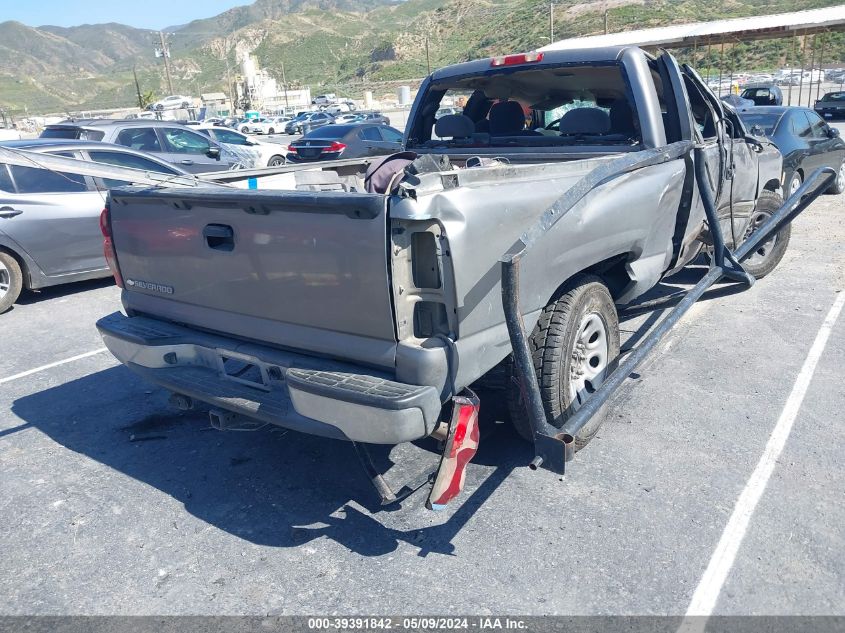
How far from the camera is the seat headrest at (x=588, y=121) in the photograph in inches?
177

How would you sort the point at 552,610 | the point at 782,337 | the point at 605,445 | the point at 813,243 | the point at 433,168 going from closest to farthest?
the point at 552,610 → the point at 433,168 → the point at 605,445 → the point at 782,337 → the point at 813,243

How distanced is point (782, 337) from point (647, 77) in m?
2.42

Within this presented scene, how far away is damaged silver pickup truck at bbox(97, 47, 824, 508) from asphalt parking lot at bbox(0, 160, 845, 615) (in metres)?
0.42

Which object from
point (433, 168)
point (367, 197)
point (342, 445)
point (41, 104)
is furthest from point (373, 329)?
point (41, 104)

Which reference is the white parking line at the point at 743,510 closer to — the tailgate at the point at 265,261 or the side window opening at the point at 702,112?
the tailgate at the point at 265,261

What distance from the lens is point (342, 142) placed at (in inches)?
683

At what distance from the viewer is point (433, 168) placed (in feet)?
11.0

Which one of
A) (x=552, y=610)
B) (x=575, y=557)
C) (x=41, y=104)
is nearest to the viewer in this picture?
(x=552, y=610)

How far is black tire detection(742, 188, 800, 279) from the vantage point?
6691 mm

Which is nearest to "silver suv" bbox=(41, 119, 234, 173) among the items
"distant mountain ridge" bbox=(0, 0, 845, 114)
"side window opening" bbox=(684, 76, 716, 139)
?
"side window opening" bbox=(684, 76, 716, 139)

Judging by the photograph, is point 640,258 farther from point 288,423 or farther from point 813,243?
point 813,243

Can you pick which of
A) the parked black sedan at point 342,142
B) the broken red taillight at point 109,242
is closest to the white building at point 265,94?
the parked black sedan at point 342,142

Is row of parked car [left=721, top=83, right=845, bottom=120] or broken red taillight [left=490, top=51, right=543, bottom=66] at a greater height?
broken red taillight [left=490, top=51, right=543, bottom=66]

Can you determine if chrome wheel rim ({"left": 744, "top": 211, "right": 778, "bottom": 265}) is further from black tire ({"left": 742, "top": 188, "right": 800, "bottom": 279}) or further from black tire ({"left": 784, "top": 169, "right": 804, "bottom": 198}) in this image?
black tire ({"left": 784, "top": 169, "right": 804, "bottom": 198})
